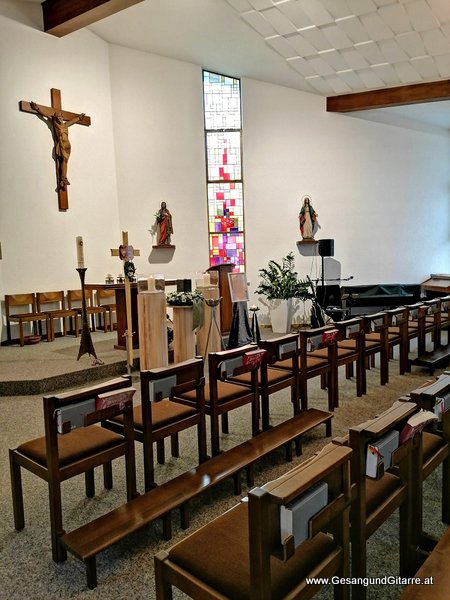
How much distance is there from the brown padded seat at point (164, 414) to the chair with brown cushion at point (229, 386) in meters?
0.15

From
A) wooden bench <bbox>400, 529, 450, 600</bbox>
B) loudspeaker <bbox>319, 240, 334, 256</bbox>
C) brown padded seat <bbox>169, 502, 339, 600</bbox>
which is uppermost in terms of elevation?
loudspeaker <bbox>319, 240, 334, 256</bbox>

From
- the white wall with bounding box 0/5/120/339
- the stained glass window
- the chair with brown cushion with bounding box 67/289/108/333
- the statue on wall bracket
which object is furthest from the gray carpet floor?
the stained glass window

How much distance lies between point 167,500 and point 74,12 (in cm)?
575

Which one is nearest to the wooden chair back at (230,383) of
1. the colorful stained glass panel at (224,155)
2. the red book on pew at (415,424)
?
the red book on pew at (415,424)

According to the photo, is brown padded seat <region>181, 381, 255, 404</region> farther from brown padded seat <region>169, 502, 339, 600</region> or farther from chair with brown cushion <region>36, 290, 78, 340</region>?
chair with brown cushion <region>36, 290, 78, 340</region>

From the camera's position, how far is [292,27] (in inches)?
250

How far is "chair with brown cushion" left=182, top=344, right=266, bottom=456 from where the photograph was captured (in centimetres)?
256

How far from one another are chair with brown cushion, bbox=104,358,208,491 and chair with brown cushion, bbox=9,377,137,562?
→ 3.5 inches

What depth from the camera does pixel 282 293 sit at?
24.6 feet

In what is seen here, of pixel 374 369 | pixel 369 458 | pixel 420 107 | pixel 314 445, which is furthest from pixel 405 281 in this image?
pixel 369 458

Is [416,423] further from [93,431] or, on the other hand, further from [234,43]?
[234,43]

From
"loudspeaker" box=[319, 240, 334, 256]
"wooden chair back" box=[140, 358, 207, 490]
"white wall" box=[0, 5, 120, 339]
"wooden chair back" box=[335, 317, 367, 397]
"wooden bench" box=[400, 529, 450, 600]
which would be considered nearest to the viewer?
"wooden bench" box=[400, 529, 450, 600]

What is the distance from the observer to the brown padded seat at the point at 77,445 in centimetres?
201

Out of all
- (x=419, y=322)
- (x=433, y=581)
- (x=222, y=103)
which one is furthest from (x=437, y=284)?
(x=433, y=581)
